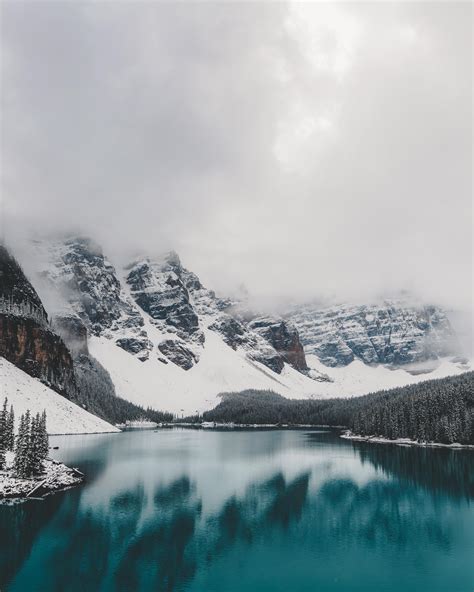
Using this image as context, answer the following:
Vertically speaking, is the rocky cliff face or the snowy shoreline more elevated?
the rocky cliff face

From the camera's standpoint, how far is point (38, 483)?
5662cm

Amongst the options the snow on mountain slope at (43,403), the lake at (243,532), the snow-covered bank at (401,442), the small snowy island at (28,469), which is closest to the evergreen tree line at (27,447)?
the small snowy island at (28,469)

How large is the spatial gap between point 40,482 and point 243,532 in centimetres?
2622

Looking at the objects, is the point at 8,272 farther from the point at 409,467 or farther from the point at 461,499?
the point at 461,499

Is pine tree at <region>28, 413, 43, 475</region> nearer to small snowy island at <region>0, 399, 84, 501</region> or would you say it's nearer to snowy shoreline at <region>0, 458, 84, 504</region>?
small snowy island at <region>0, 399, 84, 501</region>

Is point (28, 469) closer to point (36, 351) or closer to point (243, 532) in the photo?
point (243, 532)

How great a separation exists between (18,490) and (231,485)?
28.8m

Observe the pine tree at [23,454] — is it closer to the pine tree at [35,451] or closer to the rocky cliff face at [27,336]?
the pine tree at [35,451]

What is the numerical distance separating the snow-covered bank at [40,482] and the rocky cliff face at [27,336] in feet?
338

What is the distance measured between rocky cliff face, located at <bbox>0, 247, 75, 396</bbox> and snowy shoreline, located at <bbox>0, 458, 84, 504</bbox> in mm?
105059

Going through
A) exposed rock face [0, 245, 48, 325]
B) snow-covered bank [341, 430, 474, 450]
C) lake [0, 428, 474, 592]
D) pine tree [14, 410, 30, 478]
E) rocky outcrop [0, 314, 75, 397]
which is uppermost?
exposed rock face [0, 245, 48, 325]

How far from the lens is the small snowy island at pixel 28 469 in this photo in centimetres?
5522

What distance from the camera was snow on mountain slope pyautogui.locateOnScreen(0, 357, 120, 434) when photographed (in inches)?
5128

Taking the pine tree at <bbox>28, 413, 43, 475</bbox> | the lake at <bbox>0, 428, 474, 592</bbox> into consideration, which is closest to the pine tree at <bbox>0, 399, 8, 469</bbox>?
the pine tree at <bbox>28, 413, 43, 475</bbox>
